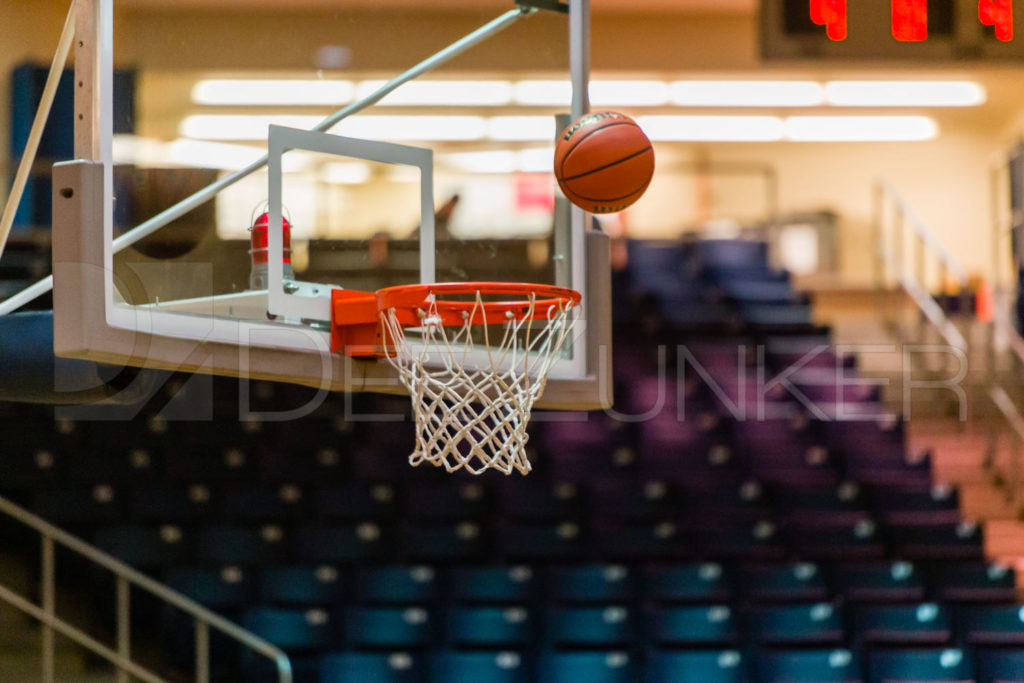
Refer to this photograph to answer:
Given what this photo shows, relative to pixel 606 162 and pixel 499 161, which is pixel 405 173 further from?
pixel 606 162

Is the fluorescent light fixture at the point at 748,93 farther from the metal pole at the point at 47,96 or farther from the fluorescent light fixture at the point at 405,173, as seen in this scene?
the metal pole at the point at 47,96

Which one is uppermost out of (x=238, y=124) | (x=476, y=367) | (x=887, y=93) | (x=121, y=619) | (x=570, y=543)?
(x=887, y=93)

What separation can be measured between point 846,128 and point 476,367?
6.86m

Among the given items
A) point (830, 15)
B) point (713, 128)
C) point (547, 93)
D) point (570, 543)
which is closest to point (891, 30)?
point (830, 15)

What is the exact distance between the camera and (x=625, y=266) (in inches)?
288

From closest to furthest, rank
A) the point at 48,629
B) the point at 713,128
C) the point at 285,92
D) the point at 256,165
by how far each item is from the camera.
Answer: the point at 256,165
the point at 285,92
the point at 48,629
the point at 713,128

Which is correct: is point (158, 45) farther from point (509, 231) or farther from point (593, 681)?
point (593, 681)

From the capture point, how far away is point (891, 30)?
357 centimetres

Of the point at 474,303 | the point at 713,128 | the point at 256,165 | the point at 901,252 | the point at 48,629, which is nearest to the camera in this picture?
the point at 474,303

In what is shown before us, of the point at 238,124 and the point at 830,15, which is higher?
the point at 830,15

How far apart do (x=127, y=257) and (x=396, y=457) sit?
3.36 meters

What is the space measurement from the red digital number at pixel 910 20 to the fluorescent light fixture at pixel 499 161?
134 cm

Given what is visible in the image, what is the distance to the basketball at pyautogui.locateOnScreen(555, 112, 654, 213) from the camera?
2.47 metres

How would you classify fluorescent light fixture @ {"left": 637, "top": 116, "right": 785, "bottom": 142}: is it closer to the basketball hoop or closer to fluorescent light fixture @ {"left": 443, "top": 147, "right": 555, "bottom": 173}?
fluorescent light fixture @ {"left": 443, "top": 147, "right": 555, "bottom": 173}
